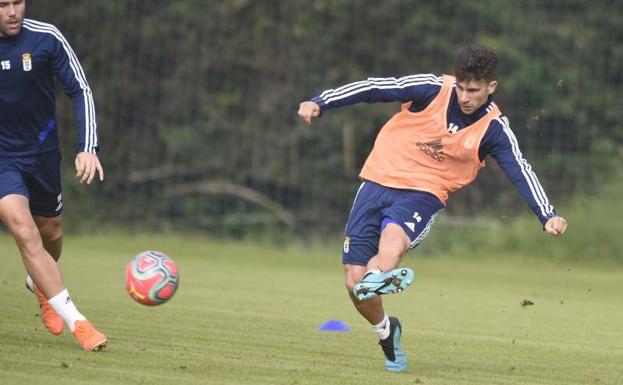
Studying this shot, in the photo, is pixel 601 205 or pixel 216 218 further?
pixel 216 218

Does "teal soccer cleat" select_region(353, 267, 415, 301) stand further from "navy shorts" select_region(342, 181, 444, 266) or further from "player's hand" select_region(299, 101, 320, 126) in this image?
"player's hand" select_region(299, 101, 320, 126)

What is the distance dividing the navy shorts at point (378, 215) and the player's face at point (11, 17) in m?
2.39

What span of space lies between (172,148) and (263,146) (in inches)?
58.4

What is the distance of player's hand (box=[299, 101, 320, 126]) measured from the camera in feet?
24.1

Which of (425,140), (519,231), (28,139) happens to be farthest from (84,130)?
(519,231)

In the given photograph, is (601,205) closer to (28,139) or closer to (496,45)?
(496,45)

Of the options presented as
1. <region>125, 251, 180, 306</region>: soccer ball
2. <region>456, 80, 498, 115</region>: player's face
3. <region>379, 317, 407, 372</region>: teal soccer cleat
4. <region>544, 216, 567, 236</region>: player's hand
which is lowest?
<region>379, 317, 407, 372</region>: teal soccer cleat

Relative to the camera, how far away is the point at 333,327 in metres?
9.53

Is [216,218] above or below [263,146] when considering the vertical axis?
below

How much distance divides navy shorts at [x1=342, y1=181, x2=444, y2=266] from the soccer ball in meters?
1.10

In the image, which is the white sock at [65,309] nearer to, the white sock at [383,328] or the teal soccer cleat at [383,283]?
the teal soccer cleat at [383,283]

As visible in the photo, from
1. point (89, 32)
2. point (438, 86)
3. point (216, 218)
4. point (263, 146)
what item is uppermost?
point (438, 86)

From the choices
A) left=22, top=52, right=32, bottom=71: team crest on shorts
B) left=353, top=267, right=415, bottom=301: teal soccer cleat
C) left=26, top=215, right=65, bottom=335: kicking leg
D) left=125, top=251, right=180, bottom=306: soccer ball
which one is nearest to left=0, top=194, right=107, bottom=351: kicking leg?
left=125, top=251, right=180, bottom=306: soccer ball

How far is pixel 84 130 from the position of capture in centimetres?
777
